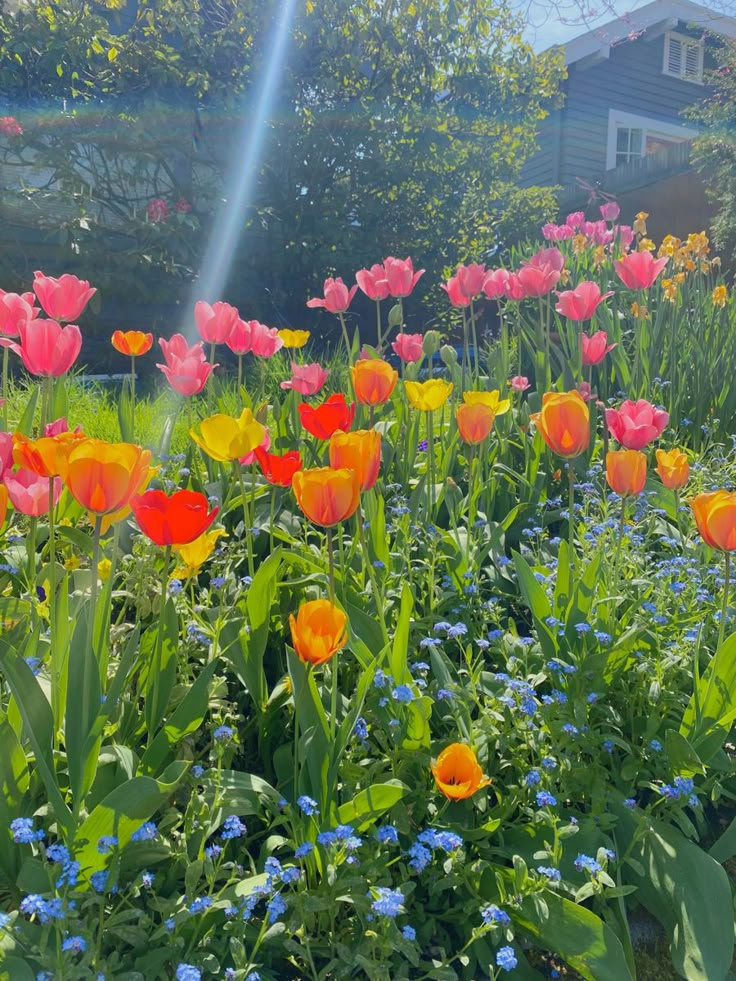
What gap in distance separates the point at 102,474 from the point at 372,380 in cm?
84

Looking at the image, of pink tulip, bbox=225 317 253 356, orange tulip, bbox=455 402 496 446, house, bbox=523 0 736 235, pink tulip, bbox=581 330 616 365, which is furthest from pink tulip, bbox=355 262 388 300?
house, bbox=523 0 736 235

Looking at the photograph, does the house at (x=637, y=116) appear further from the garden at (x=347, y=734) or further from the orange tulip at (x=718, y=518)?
the orange tulip at (x=718, y=518)

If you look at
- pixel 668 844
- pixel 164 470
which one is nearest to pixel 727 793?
pixel 668 844

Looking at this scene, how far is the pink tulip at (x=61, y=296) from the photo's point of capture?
1.92 metres

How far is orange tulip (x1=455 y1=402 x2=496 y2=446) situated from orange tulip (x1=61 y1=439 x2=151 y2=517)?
2.81 feet

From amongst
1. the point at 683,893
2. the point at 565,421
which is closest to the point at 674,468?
the point at 565,421

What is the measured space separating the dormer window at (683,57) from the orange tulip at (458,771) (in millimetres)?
18006

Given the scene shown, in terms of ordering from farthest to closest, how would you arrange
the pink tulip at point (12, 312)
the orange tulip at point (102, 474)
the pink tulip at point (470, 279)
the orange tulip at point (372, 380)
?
1. the pink tulip at point (470, 279)
2. the pink tulip at point (12, 312)
3. the orange tulip at point (372, 380)
4. the orange tulip at point (102, 474)

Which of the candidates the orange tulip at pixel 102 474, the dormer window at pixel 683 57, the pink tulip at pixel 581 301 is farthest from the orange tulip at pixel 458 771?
the dormer window at pixel 683 57

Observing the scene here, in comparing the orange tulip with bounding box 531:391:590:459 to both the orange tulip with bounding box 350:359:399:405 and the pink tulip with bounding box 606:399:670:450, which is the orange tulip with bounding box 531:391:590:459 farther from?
the orange tulip with bounding box 350:359:399:405

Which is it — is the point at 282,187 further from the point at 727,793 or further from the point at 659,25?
the point at 659,25

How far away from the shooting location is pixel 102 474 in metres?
1.02

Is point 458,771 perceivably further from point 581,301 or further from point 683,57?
point 683,57

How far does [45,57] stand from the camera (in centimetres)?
620
